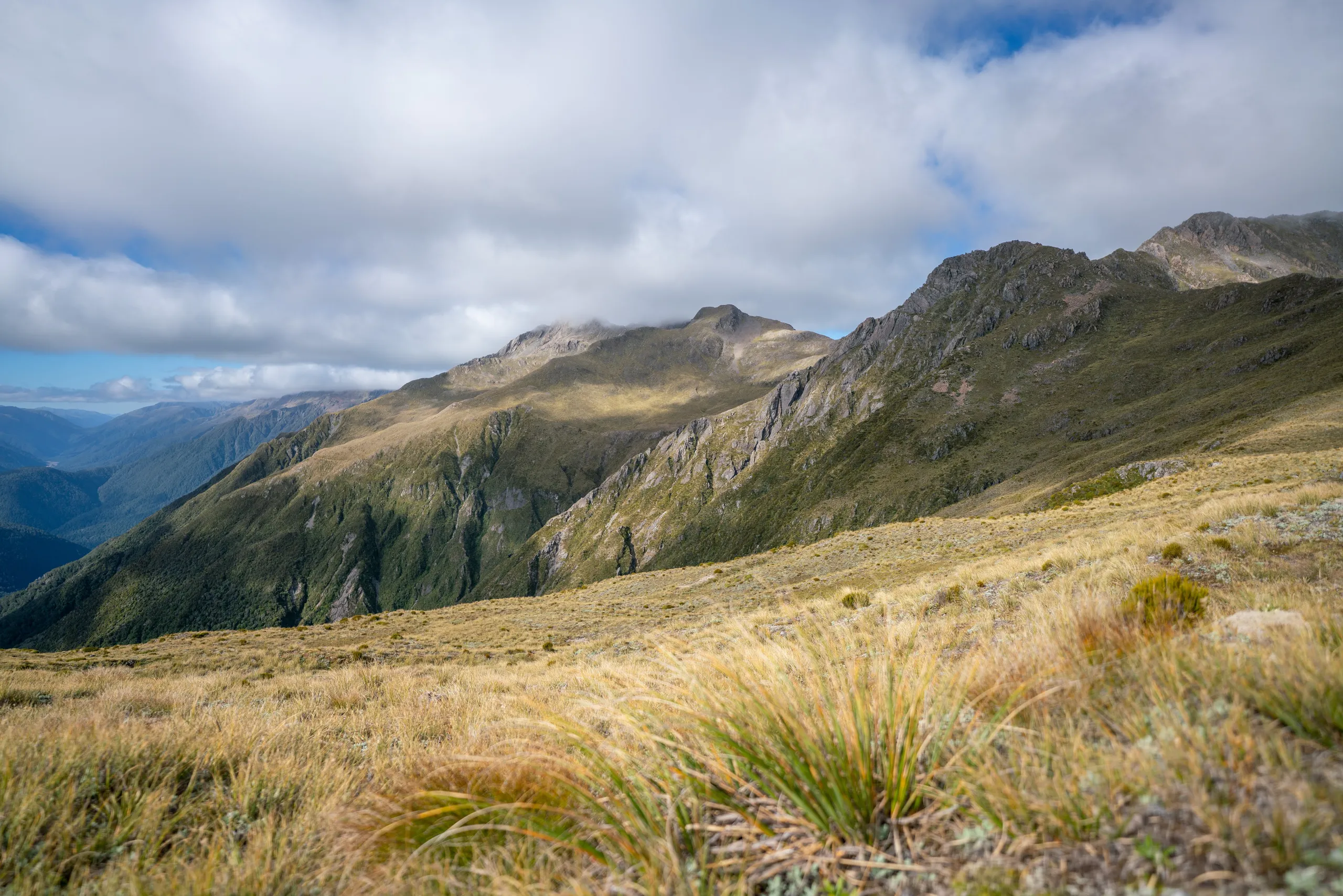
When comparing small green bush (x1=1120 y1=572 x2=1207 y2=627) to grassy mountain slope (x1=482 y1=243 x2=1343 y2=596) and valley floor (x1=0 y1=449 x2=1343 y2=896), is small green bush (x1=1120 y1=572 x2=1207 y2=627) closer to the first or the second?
valley floor (x1=0 y1=449 x2=1343 y2=896)

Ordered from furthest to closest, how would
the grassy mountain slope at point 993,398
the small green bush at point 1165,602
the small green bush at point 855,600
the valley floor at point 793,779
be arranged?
the grassy mountain slope at point 993,398 < the small green bush at point 855,600 < the small green bush at point 1165,602 < the valley floor at point 793,779

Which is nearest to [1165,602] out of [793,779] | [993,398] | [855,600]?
[793,779]

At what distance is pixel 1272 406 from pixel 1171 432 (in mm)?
6098

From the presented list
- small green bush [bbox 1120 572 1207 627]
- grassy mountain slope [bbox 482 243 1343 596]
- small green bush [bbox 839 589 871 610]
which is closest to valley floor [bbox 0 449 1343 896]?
small green bush [bbox 1120 572 1207 627]

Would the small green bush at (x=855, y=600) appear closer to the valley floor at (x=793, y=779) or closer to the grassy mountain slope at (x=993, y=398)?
the valley floor at (x=793, y=779)

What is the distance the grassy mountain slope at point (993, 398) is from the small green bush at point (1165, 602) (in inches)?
1551

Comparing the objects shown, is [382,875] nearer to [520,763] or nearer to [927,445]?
[520,763]

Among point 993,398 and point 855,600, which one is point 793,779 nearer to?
point 855,600

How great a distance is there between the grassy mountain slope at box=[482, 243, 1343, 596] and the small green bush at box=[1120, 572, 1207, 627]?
129 ft

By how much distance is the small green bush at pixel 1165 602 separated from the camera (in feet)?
13.2

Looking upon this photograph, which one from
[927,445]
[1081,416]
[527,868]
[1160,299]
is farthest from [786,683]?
[1160,299]

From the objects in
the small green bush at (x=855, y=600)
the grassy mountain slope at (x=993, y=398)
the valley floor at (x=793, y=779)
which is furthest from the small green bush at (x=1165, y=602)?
the grassy mountain slope at (x=993, y=398)

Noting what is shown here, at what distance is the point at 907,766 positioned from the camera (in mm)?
2555

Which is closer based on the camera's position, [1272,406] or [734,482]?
[1272,406]
